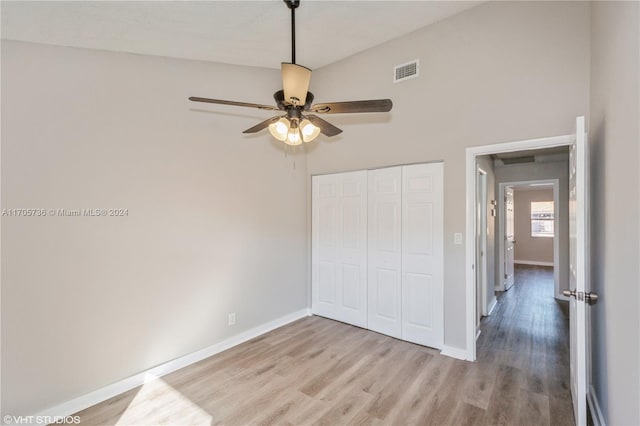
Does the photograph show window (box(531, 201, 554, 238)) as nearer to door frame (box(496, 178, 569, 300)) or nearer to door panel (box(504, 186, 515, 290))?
door panel (box(504, 186, 515, 290))

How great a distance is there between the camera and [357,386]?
2.60m

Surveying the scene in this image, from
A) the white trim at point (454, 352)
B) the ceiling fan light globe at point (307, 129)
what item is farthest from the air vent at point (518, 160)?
the ceiling fan light globe at point (307, 129)

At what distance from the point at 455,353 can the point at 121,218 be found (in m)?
3.56

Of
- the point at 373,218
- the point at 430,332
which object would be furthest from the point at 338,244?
the point at 430,332

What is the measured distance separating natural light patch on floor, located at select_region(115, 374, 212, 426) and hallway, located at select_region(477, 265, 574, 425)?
2267mm

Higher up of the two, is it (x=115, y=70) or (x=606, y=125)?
(x=115, y=70)

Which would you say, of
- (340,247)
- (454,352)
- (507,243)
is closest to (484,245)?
(454,352)

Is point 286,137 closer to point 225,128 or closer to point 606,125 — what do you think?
point 225,128

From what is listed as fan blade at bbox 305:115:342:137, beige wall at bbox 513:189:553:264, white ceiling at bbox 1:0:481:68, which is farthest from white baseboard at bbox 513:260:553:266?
fan blade at bbox 305:115:342:137

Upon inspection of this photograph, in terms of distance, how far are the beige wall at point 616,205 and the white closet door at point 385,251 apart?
1758mm

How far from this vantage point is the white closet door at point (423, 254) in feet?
10.6

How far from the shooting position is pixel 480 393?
247 cm

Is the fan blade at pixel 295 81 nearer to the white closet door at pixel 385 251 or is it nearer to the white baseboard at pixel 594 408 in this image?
the white closet door at pixel 385 251

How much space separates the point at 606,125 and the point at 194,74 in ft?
11.5
